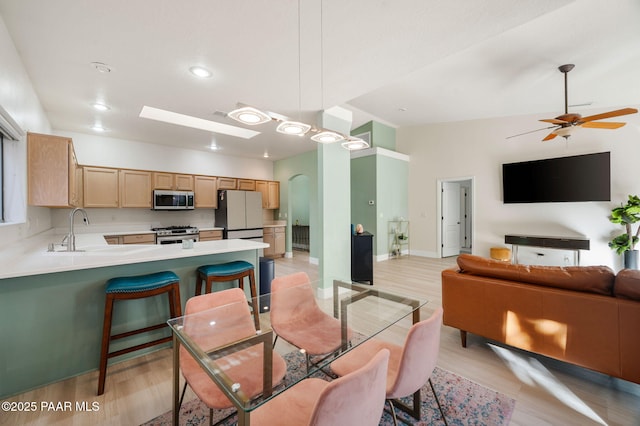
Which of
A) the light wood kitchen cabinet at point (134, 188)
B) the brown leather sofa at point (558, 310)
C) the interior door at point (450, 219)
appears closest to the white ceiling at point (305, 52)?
the light wood kitchen cabinet at point (134, 188)

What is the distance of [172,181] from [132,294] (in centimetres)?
413

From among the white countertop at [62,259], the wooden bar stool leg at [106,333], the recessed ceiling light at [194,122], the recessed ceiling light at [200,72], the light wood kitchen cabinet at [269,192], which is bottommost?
the wooden bar stool leg at [106,333]

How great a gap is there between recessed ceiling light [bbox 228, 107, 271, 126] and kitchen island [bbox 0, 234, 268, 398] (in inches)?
51.4

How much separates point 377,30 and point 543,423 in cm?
285

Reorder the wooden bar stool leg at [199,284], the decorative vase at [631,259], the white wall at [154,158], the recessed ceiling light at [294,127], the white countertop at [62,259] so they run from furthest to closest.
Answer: the white wall at [154,158], the decorative vase at [631,259], the wooden bar stool leg at [199,284], the recessed ceiling light at [294,127], the white countertop at [62,259]

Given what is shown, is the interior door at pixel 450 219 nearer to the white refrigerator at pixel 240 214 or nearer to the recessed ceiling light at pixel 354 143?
the white refrigerator at pixel 240 214

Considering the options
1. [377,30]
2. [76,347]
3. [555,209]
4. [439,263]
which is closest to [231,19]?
[377,30]

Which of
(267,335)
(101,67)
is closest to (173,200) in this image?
(101,67)

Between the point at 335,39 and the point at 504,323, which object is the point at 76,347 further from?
the point at 504,323

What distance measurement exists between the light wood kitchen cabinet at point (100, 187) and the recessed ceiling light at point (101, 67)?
2905 mm

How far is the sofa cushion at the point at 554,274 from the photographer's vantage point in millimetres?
1731

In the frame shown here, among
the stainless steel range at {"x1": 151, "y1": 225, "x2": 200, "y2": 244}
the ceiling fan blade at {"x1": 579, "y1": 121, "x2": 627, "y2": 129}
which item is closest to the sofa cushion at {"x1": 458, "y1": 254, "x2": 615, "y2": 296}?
the ceiling fan blade at {"x1": 579, "y1": 121, "x2": 627, "y2": 129}

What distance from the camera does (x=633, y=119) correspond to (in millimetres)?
4211

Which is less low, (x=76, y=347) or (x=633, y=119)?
(x=633, y=119)
